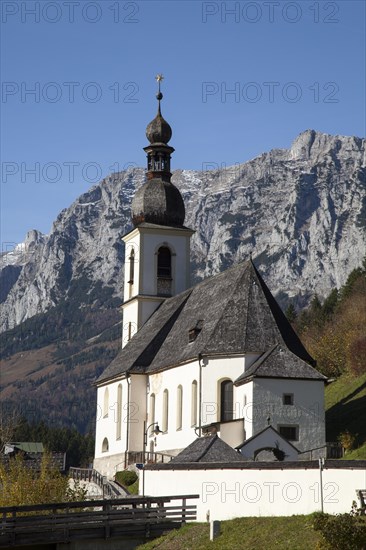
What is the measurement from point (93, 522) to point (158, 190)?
3725 centimetres

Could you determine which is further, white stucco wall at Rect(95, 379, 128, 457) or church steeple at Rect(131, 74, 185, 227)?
church steeple at Rect(131, 74, 185, 227)

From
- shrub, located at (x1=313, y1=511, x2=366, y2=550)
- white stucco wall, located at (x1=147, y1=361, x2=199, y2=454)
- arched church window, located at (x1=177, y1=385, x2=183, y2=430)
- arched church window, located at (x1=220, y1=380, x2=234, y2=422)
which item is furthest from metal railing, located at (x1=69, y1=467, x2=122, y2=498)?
shrub, located at (x1=313, y1=511, x2=366, y2=550)

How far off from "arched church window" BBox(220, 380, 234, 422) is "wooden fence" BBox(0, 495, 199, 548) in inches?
582

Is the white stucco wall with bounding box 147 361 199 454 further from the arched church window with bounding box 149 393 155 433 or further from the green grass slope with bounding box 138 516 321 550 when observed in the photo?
the green grass slope with bounding box 138 516 321 550

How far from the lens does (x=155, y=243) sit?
226ft

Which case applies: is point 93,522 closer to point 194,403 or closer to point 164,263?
point 194,403

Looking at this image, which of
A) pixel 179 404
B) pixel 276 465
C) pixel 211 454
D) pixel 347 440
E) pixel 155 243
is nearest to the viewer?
pixel 276 465

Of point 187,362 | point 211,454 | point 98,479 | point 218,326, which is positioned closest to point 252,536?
point 211,454

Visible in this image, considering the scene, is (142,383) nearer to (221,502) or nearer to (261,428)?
(261,428)

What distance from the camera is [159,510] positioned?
3572 cm

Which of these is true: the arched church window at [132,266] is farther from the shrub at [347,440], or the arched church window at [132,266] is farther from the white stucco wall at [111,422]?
the shrub at [347,440]

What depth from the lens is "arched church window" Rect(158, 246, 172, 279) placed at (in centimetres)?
6900

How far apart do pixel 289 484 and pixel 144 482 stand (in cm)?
1118

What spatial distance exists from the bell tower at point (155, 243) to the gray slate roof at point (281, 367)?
20121 mm
